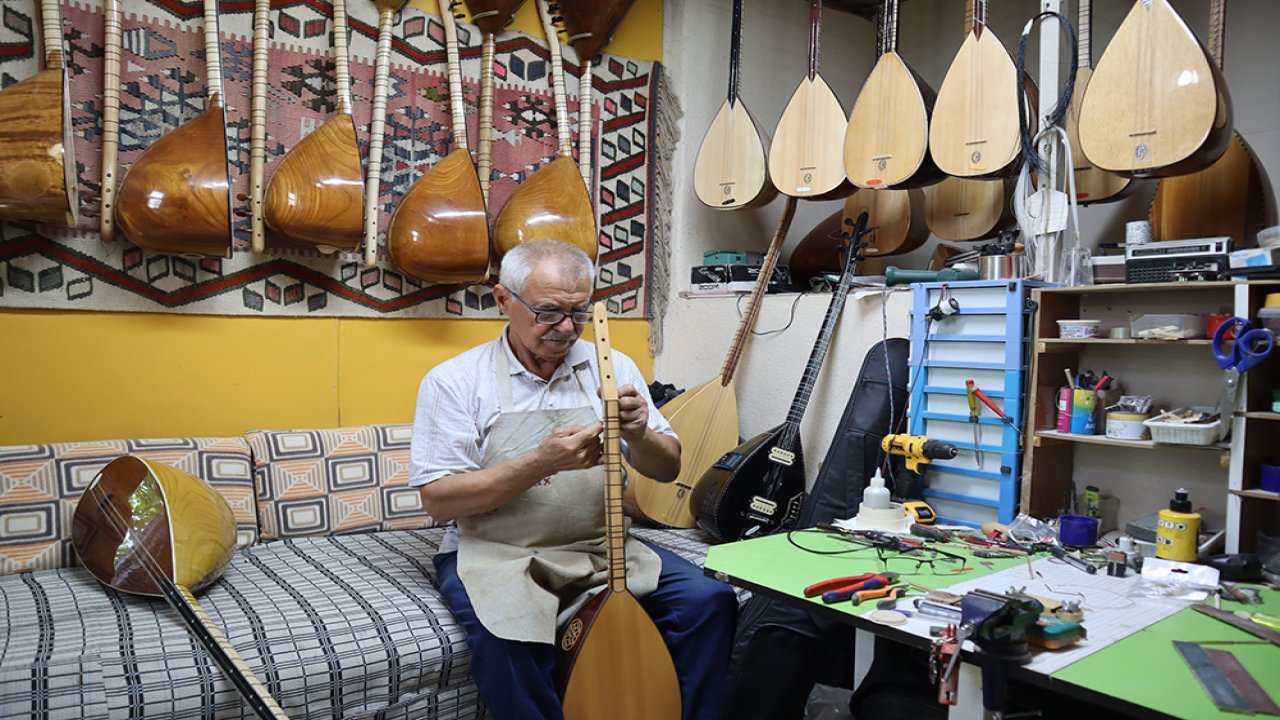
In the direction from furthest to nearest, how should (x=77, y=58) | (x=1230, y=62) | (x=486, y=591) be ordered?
(x=1230, y=62), (x=77, y=58), (x=486, y=591)

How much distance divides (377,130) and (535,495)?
1.36 metres

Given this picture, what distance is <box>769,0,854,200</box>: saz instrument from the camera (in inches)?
108

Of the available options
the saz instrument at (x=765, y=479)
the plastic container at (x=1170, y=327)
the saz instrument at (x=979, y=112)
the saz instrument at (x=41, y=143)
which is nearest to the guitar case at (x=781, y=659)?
the saz instrument at (x=765, y=479)

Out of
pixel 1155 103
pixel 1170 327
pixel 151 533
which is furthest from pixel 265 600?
pixel 1155 103

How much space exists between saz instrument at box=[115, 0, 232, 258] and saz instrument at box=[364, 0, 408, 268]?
0.41 m

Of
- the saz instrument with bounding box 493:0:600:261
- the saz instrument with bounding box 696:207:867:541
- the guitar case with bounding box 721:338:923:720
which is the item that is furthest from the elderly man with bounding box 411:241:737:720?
the saz instrument with bounding box 493:0:600:261

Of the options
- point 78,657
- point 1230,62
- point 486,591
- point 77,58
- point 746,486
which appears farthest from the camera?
point 1230,62

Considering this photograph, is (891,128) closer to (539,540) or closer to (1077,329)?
(1077,329)

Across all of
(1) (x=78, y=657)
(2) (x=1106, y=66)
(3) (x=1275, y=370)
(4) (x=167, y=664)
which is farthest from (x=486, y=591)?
(2) (x=1106, y=66)

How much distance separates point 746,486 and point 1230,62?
2145mm

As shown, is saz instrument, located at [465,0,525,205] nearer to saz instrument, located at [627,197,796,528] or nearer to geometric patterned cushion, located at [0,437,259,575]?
saz instrument, located at [627,197,796,528]

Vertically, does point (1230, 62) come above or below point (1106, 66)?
above

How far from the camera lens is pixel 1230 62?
9.11ft

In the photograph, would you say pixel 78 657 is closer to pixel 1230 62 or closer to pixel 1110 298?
pixel 1110 298
